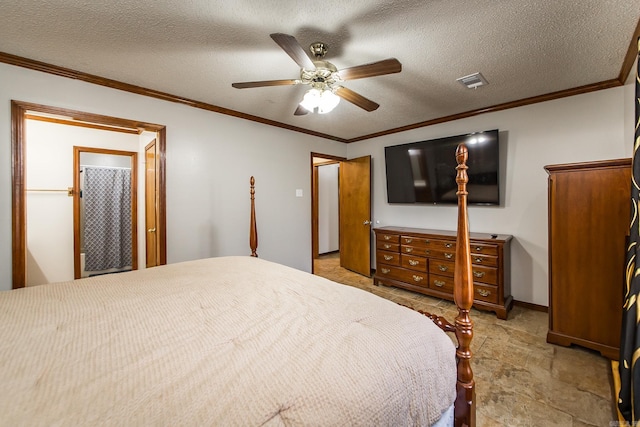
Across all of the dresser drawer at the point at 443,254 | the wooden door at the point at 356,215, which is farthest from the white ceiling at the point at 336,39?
the wooden door at the point at 356,215

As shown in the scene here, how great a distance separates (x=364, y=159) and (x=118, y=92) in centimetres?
344

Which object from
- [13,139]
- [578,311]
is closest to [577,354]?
[578,311]

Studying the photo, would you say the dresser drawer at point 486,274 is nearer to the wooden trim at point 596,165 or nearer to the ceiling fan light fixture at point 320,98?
the wooden trim at point 596,165

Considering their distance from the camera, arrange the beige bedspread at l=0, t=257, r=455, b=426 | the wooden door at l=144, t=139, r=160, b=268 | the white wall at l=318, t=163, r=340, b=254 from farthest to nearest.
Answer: the white wall at l=318, t=163, r=340, b=254 < the wooden door at l=144, t=139, r=160, b=268 < the beige bedspread at l=0, t=257, r=455, b=426

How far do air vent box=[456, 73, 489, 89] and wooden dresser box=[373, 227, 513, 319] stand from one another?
64.7 inches

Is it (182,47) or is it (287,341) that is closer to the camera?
(287,341)

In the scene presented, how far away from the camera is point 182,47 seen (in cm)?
202

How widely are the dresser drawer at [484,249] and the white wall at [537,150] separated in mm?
584

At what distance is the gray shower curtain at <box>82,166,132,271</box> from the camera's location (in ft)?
14.4

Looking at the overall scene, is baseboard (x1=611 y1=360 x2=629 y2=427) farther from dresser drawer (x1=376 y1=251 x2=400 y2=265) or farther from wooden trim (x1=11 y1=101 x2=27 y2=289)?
wooden trim (x1=11 y1=101 x2=27 y2=289)

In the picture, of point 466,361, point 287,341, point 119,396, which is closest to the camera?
point 119,396

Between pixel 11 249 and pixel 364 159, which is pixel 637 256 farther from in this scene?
pixel 11 249

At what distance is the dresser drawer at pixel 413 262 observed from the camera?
353 cm

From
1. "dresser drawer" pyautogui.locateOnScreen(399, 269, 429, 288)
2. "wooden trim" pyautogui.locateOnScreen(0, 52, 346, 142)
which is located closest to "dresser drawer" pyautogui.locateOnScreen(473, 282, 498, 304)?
"dresser drawer" pyautogui.locateOnScreen(399, 269, 429, 288)
